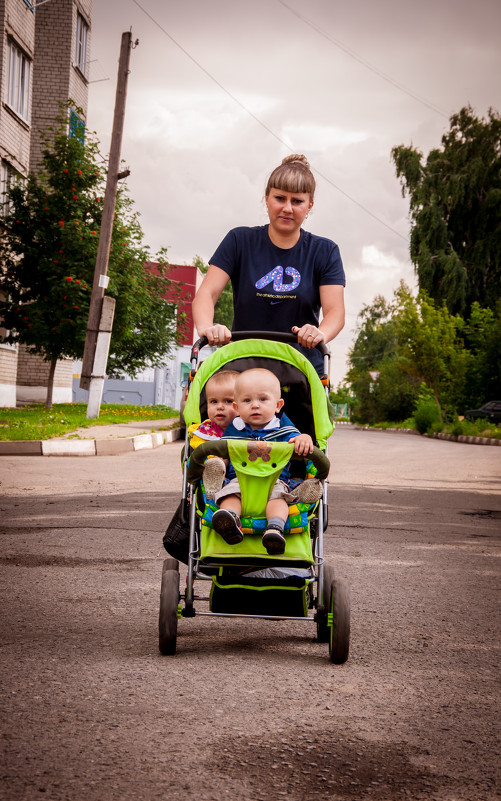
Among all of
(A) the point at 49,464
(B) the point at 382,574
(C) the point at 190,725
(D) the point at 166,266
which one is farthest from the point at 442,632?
(D) the point at 166,266

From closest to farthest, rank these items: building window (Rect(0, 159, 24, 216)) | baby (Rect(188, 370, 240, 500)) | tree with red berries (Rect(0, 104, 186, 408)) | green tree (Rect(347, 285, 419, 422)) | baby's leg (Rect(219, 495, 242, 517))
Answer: baby's leg (Rect(219, 495, 242, 517)) → baby (Rect(188, 370, 240, 500)) → tree with red berries (Rect(0, 104, 186, 408)) → building window (Rect(0, 159, 24, 216)) → green tree (Rect(347, 285, 419, 422))

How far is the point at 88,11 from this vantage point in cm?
3078

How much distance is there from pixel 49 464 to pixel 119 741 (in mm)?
9117

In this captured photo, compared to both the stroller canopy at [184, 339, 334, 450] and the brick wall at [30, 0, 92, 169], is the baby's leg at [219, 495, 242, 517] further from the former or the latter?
the brick wall at [30, 0, 92, 169]

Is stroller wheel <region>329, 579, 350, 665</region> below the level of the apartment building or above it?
below

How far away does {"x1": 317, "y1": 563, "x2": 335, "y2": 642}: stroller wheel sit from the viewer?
3.43 meters

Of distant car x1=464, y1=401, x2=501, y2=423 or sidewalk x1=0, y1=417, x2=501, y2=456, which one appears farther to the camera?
distant car x1=464, y1=401, x2=501, y2=423

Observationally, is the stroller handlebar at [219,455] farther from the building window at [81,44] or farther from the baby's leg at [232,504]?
the building window at [81,44]

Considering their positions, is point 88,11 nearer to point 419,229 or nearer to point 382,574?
point 419,229

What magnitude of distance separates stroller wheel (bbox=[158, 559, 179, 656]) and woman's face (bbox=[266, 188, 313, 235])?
1.66 meters

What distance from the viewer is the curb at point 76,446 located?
494 inches

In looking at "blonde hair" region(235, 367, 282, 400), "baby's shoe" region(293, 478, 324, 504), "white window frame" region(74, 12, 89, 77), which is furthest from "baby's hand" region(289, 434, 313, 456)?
"white window frame" region(74, 12, 89, 77)

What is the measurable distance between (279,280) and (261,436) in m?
0.89

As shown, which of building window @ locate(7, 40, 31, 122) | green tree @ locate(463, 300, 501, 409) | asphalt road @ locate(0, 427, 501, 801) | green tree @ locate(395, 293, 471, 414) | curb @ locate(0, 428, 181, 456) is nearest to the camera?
asphalt road @ locate(0, 427, 501, 801)
